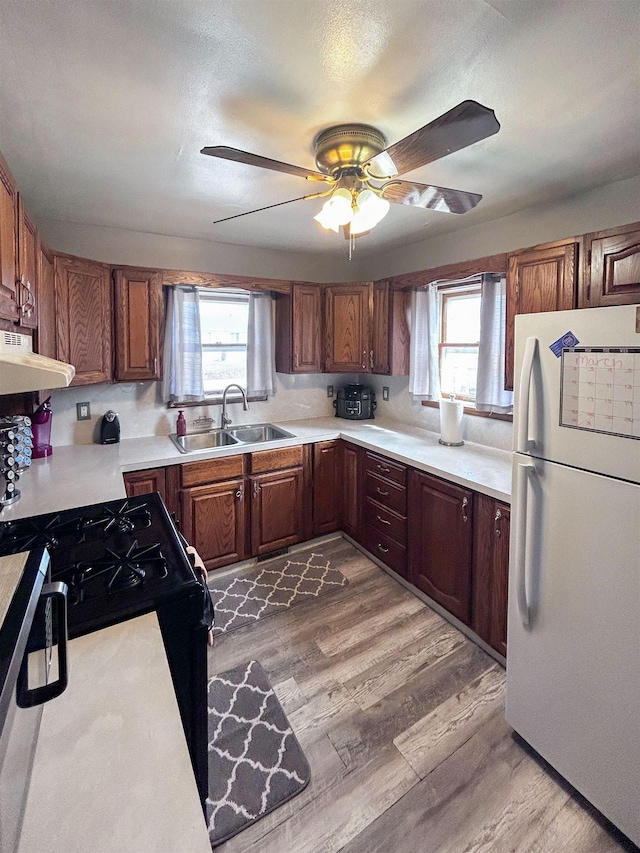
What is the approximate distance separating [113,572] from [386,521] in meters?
1.97

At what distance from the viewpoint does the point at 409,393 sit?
3.54 m

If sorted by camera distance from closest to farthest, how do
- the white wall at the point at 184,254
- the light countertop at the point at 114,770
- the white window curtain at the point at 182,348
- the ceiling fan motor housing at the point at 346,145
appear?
the light countertop at the point at 114,770, the ceiling fan motor housing at the point at 346,145, the white wall at the point at 184,254, the white window curtain at the point at 182,348

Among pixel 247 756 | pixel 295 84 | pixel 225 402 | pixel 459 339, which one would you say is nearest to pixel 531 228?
pixel 459 339

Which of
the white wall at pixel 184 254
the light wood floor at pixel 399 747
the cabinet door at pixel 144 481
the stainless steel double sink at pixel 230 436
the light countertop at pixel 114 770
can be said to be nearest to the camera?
the light countertop at pixel 114 770

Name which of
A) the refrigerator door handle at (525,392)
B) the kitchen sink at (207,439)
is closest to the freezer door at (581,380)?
the refrigerator door handle at (525,392)

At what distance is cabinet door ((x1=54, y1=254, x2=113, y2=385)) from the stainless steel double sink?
2.45 ft

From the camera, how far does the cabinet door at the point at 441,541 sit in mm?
2316

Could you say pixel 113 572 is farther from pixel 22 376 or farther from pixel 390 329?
pixel 390 329

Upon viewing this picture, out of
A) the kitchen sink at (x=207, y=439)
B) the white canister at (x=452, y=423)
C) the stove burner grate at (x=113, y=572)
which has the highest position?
the white canister at (x=452, y=423)

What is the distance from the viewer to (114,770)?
28.6 inches

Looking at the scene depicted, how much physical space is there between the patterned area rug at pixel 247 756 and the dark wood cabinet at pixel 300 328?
2257 mm

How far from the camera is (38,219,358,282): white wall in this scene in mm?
2709

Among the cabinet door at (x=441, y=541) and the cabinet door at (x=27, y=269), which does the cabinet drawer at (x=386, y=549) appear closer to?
the cabinet door at (x=441, y=541)

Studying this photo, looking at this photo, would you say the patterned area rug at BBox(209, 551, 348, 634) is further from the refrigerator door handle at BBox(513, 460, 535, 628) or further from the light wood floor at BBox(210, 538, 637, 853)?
the refrigerator door handle at BBox(513, 460, 535, 628)
